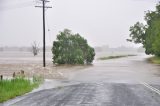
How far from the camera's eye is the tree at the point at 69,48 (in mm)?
61375

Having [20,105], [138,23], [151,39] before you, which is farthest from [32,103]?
[138,23]

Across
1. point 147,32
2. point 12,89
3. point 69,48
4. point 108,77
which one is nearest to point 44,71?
point 108,77

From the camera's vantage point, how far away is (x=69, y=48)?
6169 centimetres

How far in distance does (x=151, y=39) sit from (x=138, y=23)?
15467mm

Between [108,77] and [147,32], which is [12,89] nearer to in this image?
[108,77]

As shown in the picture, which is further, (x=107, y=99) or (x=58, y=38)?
(x=58, y=38)

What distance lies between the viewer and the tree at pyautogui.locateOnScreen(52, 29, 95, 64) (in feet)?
201

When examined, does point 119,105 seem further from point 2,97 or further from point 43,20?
point 43,20

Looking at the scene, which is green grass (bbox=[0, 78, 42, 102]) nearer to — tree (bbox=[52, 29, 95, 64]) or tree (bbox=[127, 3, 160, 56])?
tree (bbox=[52, 29, 95, 64])

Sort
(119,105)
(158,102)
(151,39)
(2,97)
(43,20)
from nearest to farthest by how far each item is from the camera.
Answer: (119,105) < (158,102) < (2,97) < (43,20) < (151,39)

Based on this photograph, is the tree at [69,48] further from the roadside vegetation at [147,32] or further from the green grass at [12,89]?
the green grass at [12,89]

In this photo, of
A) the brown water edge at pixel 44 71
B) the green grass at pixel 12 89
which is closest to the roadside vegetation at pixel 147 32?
the brown water edge at pixel 44 71

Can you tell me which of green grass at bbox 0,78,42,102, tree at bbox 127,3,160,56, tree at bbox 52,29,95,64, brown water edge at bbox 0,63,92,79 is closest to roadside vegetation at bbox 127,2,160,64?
tree at bbox 127,3,160,56

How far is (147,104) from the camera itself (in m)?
15.9
